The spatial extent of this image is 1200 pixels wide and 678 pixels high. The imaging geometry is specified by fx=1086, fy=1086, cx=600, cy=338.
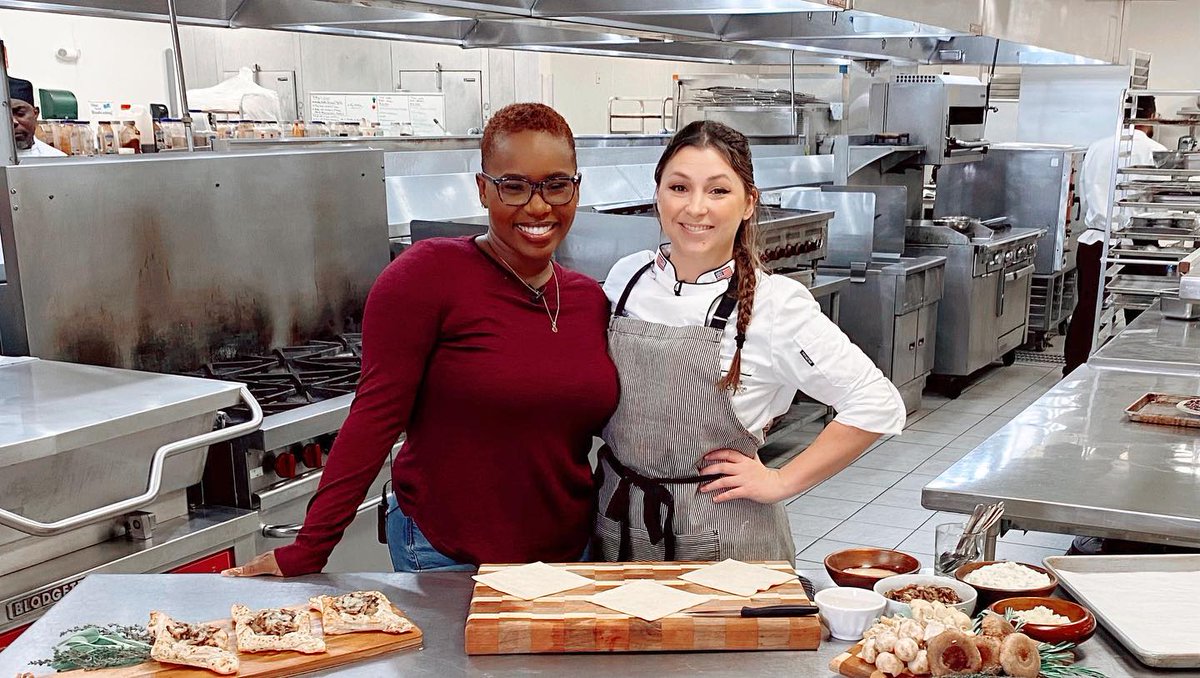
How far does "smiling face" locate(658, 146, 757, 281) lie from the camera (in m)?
1.88

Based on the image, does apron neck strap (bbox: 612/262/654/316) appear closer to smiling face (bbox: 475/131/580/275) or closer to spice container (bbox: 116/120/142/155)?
smiling face (bbox: 475/131/580/275)

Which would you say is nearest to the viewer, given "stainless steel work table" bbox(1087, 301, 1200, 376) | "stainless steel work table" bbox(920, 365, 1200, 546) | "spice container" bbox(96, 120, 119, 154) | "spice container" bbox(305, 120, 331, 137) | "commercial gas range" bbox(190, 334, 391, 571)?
"stainless steel work table" bbox(920, 365, 1200, 546)

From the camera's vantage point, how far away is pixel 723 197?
6.22ft

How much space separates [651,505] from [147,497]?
1006 millimetres

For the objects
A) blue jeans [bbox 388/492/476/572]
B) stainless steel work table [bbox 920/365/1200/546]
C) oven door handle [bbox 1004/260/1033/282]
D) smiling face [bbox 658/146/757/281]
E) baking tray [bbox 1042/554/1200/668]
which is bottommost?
oven door handle [bbox 1004/260/1033/282]

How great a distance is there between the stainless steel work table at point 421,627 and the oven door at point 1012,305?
647cm

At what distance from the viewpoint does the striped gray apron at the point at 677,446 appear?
1900 mm

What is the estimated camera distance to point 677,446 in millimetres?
1926

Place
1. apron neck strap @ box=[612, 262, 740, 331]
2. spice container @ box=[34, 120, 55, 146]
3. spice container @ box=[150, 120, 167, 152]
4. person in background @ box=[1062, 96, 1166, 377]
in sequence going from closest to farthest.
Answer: apron neck strap @ box=[612, 262, 740, 331], spice container @ box=[34, 120, 55, 146], spice container @ box=[150, 120, 167, 152], person in background @ box=[1062, 96, 1166, 377]

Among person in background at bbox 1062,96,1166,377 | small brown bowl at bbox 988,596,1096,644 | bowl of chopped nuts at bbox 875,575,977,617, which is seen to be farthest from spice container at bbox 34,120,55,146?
person in background at bbox 1062,96,1166,377

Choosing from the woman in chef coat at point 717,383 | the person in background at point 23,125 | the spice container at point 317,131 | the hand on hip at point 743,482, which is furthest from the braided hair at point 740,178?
the spice container at point 317,131

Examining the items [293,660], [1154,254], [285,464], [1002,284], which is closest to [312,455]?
[285,464]

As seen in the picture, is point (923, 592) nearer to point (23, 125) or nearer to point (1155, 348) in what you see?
point (23, 125)

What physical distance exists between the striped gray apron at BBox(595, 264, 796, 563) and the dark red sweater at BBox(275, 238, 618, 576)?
0.06m
